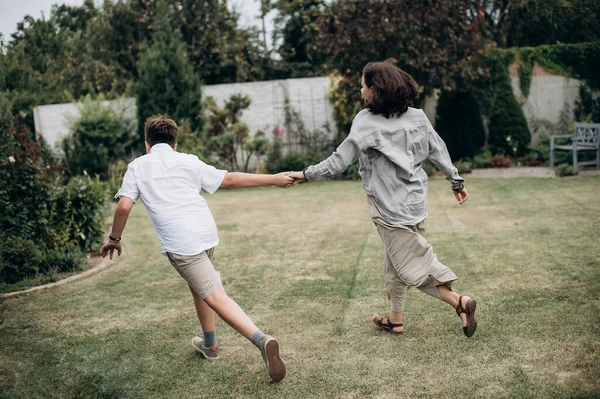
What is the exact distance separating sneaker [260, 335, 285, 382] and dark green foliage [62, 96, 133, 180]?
11.8m

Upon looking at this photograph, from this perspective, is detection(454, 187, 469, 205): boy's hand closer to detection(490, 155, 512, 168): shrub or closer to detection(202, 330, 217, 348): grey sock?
detection(202, 330, 217, 348): grey sock

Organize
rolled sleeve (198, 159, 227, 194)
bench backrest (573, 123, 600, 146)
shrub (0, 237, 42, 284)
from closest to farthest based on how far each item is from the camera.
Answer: rolled sleeve (198, 159, 227, 194), shrub (0, 237, 42, 284), bench backrest (573, 123, 600, 146)

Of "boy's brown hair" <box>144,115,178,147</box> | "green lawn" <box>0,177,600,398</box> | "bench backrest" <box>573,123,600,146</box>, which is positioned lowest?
"green lawn" <box>0,177,600,398</box>

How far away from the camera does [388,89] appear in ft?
12.8

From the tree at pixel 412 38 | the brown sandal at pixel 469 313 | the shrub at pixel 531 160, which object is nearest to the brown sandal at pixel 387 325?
the brown sandal at pixel 469 313

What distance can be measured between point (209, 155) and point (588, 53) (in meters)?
9.13

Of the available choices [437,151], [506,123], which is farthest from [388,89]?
[506,123]

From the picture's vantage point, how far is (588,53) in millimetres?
14688

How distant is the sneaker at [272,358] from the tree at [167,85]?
11847 mm

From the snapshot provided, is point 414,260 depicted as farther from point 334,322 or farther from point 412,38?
point 412,38

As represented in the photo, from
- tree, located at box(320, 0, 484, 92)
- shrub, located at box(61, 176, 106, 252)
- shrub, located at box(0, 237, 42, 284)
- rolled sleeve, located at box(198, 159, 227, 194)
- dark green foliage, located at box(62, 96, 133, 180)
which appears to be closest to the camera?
rolled sleeve, located at box(198, 159, 227, 194)

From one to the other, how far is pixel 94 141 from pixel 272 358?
491 inches

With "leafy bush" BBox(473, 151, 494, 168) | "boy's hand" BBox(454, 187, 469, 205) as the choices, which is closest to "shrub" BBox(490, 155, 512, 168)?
"leafy bush" BBox(473, 151, 494, 168)

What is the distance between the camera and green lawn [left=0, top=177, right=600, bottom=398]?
3609 mm
